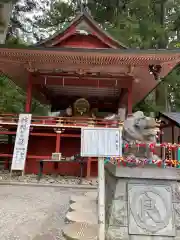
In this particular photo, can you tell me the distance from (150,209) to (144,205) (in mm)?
95

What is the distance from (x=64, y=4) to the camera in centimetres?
1819

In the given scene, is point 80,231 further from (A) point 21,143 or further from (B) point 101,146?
(A) point 21,143

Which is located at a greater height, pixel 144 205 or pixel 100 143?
pixel 100 143

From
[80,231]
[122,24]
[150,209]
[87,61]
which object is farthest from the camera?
[122,24]

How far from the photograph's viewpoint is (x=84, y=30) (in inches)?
443

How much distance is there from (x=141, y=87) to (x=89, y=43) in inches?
170

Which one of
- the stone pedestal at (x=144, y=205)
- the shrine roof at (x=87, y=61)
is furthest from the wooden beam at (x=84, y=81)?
the stone pedestal at (x=144, y=205)

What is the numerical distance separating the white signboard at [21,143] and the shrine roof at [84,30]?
3.62m

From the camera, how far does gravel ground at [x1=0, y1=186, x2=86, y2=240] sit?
4.09m

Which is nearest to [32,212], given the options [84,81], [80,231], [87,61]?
[80,231]

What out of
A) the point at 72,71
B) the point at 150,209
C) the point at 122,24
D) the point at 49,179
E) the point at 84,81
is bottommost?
the point at 49,179

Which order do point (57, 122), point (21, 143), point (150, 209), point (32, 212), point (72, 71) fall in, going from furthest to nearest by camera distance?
point (72, 71), point (57, 122), point (21, 143), point (32, 212), point (150, 209)

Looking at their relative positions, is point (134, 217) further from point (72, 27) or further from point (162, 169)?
point (72, 27)

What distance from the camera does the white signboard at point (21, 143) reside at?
878 cm
